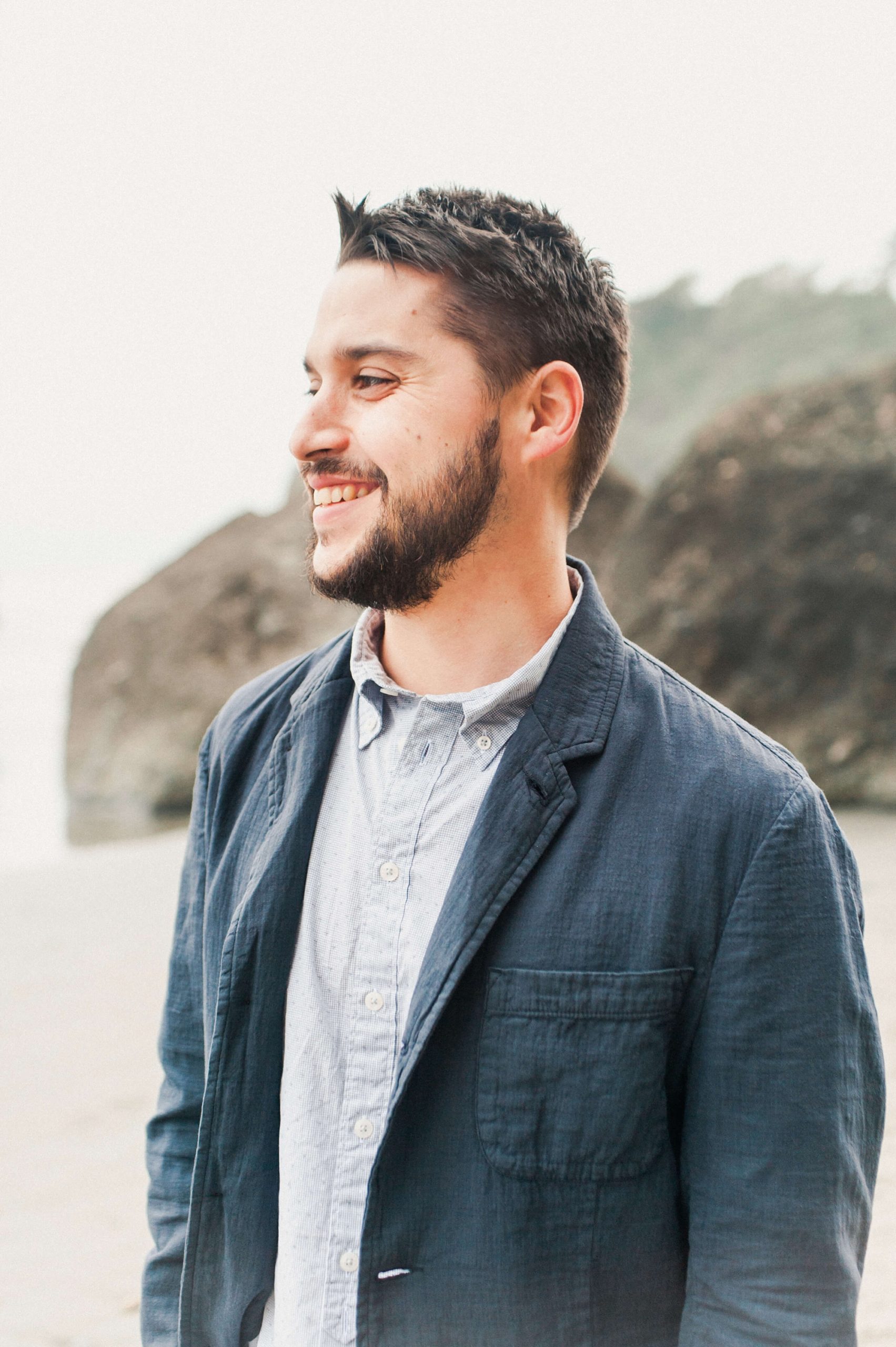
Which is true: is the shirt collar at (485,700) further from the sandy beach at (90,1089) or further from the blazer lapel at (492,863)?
the sandy beach at (90,1089)

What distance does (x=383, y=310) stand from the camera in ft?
4.53

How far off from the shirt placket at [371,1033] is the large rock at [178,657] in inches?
298

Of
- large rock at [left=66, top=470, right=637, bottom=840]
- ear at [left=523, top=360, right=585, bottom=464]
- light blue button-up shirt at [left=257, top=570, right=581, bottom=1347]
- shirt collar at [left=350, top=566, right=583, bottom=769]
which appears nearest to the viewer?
light blue button-up shirt at [left=257, top=570, right=581, bottom=1347]

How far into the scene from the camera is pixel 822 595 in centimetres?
636

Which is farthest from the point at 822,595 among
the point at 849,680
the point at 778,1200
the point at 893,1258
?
the point at 778,1200

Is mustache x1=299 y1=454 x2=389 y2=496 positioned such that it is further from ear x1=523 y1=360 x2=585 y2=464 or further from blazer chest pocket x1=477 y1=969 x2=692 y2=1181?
blazer chest pocket x1=477 y1=969 x2=692 y2=1181

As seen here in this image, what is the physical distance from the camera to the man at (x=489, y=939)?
3.66 feet

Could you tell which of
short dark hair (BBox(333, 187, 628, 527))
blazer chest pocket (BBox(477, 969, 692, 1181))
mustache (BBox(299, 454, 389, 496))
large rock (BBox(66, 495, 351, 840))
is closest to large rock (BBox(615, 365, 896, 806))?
large rock (BBox(66, 495, 351, 840))

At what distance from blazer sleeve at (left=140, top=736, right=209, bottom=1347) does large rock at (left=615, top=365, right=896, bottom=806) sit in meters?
5.19

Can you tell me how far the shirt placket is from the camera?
1186 millimetres

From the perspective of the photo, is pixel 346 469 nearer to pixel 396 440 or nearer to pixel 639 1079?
pixel 396 440

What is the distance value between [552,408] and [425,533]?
280mm

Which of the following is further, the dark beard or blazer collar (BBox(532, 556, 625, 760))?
the dark beard

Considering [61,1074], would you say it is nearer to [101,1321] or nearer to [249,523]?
[101,1321]
